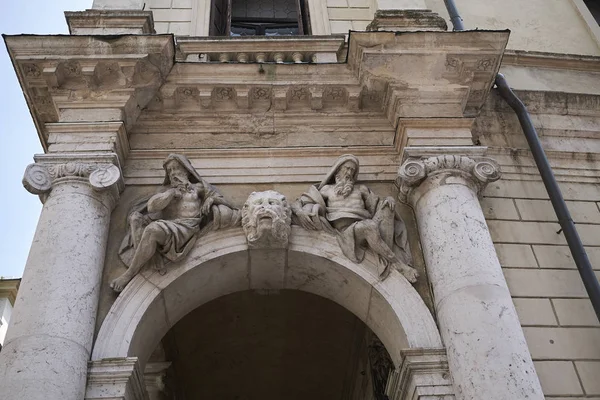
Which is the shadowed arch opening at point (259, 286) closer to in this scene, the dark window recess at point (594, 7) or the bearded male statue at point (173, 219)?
the bearded male statue at point (173, 219)

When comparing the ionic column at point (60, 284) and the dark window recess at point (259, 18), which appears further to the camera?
the dark window recess at point (259, 18)

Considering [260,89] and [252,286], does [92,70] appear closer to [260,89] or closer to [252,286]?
[260,89]

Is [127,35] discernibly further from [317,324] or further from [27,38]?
[317,324]

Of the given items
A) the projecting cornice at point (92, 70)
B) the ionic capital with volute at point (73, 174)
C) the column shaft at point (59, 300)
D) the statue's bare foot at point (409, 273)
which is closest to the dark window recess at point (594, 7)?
the statue's bare foot at point (409, 273)

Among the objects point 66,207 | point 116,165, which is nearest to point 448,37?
point 116,165

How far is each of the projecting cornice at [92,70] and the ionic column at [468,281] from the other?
2.93 metres

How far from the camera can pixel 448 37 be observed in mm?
7398

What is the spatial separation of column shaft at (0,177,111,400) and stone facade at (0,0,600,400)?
2cm

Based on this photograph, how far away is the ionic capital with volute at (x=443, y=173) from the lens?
6.68m

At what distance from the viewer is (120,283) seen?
6129 millimetres

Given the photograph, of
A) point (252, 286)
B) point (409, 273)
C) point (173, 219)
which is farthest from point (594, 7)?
point (173, 219)

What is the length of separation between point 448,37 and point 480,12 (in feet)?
12.2

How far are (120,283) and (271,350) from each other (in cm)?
437

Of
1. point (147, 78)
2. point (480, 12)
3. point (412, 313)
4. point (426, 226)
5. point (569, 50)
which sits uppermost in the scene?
point (480, 12)
